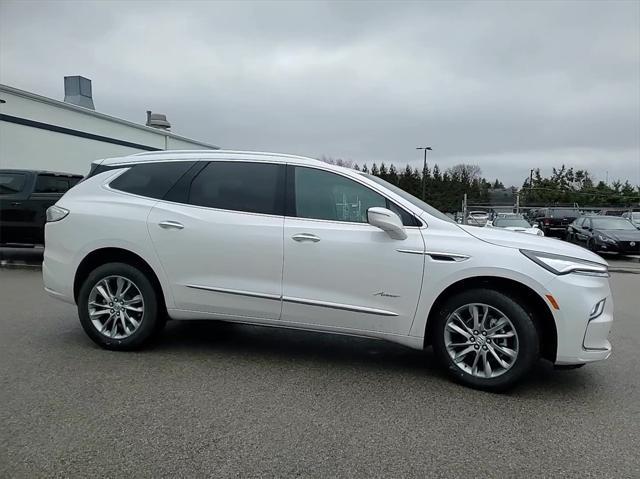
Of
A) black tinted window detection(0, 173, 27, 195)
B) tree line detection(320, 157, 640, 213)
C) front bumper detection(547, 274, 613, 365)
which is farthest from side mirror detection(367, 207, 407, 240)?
tree line detection(320, 157, 640, 213)

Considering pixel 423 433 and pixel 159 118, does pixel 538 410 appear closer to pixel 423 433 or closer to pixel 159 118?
pixel 423 433

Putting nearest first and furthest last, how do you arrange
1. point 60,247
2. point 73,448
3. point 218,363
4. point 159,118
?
1. point 73,448
2. point 218,363
3. point 60,247
4. point 159,118

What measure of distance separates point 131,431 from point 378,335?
1989 mm

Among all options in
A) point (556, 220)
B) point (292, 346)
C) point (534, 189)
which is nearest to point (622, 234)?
point (556, 220)

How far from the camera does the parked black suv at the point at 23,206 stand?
10523 mm

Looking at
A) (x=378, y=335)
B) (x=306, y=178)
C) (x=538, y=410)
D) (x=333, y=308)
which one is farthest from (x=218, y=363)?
(x=538, y=410)

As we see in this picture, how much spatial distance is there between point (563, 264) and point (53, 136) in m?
17.4

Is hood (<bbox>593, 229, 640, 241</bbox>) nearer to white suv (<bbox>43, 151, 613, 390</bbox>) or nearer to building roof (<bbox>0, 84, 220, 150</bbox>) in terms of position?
white suv (<bbox>43, 151, 613, 390</bbox>)

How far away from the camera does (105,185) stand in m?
4.91

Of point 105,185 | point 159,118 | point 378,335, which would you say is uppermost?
point 159,118

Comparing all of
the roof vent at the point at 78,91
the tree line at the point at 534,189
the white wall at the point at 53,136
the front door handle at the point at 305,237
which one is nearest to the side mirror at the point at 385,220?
the front door handle at the point at 305,237

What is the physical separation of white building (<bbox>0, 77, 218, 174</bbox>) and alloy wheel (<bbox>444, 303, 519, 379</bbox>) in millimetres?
15569

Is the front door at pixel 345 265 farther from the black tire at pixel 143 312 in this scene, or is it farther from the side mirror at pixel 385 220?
the black tire at pixel 143 312

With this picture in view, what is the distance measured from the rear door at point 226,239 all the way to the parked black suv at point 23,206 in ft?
24.3
